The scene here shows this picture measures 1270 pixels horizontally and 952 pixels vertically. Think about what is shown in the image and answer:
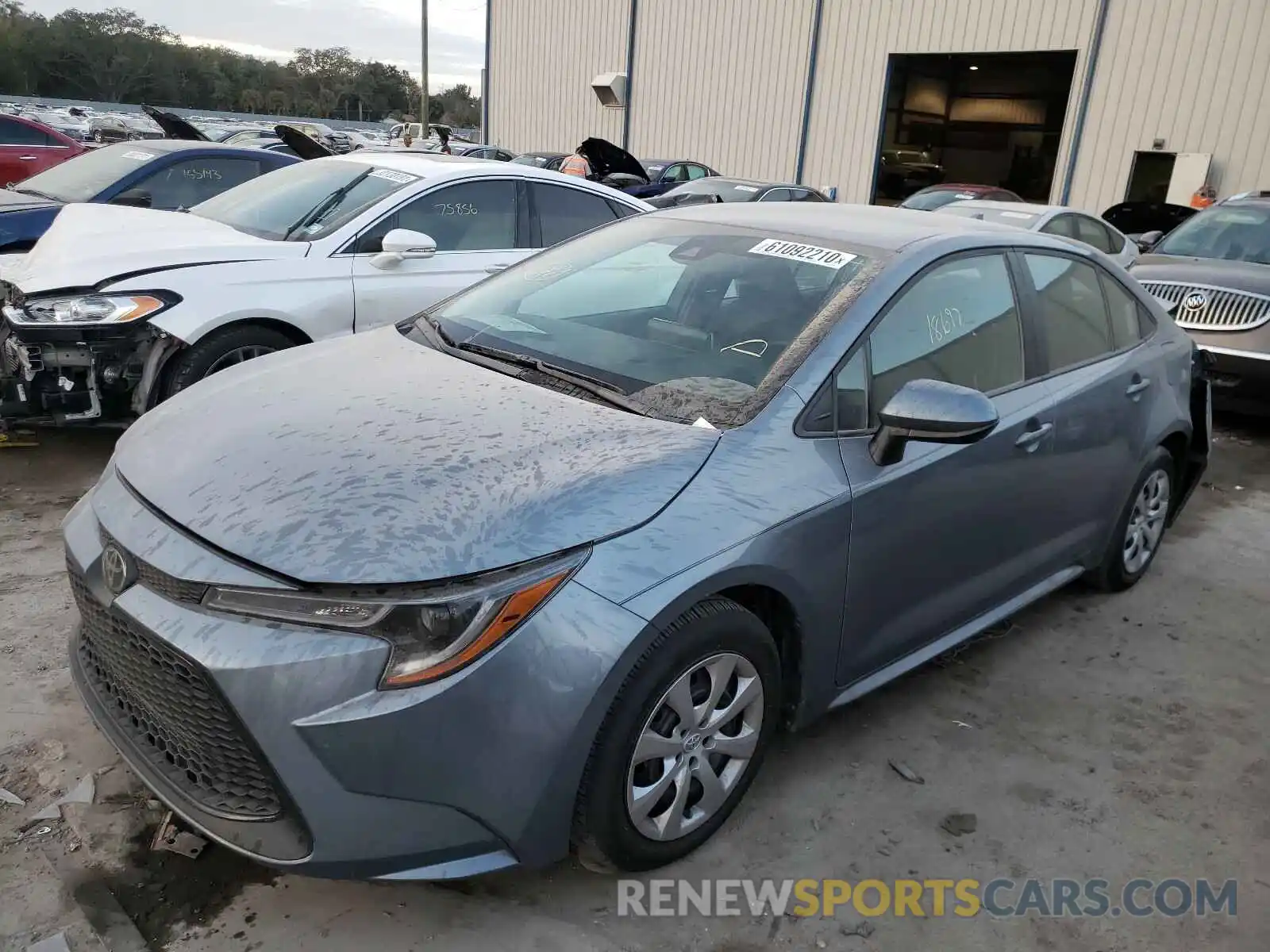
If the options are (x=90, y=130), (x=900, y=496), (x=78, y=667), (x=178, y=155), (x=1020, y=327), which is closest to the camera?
(x=78, y=667)

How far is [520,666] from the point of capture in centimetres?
200

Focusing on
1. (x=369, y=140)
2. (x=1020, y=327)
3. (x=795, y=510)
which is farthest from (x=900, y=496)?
(x=369, y=140)

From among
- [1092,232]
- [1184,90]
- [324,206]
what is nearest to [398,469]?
[324,206]

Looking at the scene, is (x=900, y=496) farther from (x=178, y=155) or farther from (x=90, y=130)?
(x=90, y=130)

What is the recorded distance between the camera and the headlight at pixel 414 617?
6.43 feet

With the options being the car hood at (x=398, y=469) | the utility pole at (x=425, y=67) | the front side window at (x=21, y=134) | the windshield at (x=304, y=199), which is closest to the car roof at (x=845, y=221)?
the car hood at (x=398, y=469)

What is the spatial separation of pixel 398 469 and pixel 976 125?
31925 mm

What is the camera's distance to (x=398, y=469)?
226 cm

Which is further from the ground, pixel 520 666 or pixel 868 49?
pixel 868 49


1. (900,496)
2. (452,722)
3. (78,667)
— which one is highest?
(900,496)

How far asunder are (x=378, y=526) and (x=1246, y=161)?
702 inches

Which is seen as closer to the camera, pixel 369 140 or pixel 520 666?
pixel 520 666

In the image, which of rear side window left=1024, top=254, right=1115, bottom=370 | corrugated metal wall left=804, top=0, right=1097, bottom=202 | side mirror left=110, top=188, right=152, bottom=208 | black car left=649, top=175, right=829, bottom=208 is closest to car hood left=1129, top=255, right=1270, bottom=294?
rear side window left=1024, top=254, right=1115, bottom=370

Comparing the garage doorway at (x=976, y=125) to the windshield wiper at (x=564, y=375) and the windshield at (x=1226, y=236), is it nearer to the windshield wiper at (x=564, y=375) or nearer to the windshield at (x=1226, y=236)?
the windshield at (x=1226, y=236)
